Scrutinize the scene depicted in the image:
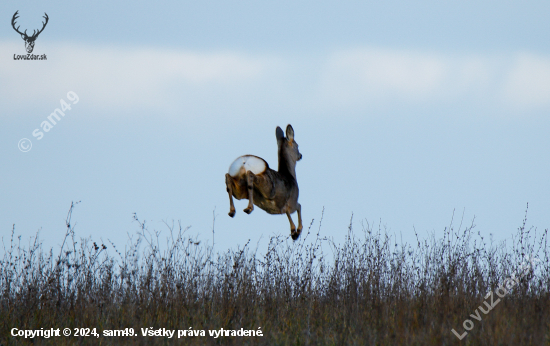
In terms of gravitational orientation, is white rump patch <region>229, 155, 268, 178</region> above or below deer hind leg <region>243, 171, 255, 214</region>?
above

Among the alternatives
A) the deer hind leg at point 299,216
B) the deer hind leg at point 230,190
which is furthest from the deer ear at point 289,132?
the deer hind leg at point 230,190

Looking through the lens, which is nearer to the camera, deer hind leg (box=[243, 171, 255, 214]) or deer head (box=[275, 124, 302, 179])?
deer hind leg (box=[243, 171, 255, 214])

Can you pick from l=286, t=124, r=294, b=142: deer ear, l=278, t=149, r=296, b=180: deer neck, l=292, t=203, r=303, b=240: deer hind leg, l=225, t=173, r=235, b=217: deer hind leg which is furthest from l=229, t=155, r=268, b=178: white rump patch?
l=286, t=124, r=294, b=142: deer ear

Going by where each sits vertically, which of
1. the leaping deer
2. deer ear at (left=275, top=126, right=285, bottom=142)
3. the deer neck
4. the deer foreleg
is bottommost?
the deer foreleg

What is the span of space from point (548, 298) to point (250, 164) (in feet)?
16.4

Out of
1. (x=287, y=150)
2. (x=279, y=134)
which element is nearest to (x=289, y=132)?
(x=279, y=134)

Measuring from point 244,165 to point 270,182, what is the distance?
629mm

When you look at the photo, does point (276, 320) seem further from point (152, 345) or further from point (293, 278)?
point (152, 345)

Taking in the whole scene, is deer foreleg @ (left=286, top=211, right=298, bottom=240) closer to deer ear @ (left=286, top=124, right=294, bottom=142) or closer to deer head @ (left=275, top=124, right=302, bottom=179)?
deer head @ (left=275, top=124, right=302, bottom=179)

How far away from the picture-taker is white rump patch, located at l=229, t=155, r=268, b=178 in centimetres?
866

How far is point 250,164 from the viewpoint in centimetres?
870

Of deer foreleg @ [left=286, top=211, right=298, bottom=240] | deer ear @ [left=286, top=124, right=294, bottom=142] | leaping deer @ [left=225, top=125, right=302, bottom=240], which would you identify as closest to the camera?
leaping deer @ [left=225, top=125, right=302, bottom=240]

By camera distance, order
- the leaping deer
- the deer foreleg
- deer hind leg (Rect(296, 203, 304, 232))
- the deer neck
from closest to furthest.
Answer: the leaping deer → the deer foreleg → deer hind leg (Rect(296, 203, 304, 232)) → the deer neck

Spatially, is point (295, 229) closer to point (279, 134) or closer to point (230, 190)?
point (279, 134)
